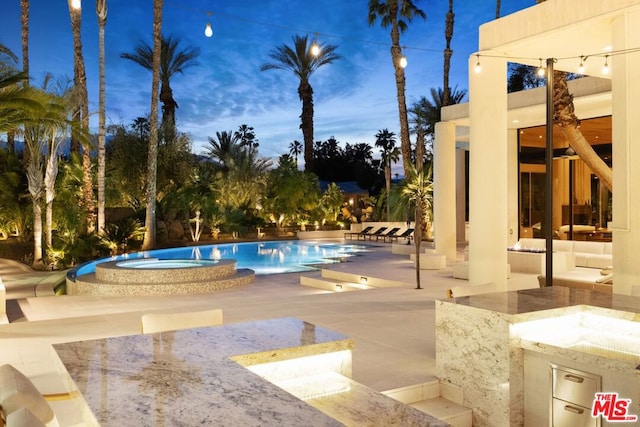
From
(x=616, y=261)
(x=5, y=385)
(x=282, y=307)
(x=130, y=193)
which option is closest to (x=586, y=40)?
(x=616, y=261)

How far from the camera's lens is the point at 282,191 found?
29.8 metres

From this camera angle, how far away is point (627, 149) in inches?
312

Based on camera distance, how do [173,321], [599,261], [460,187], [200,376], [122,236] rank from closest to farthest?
[200,376], [173,321], [599,261], [122,236], [460,187]

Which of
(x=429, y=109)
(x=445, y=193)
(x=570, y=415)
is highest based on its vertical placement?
(x=429, y=109)

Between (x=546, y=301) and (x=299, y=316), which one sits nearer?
(x=546, y=301)

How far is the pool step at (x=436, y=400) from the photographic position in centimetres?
462

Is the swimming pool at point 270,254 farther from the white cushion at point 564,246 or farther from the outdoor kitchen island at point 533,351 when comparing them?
the outdoor kitchen island at point 533,351

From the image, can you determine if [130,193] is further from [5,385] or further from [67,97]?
[5,385]

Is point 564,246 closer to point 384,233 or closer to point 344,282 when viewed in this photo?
point 344,282

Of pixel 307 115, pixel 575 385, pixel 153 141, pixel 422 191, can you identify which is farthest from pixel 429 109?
pixel 575 385

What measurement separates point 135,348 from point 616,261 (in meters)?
7.35

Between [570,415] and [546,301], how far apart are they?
1.07 meters

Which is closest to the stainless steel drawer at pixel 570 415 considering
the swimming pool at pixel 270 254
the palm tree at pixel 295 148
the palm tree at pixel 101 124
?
the swimming pool at pixel 270 254

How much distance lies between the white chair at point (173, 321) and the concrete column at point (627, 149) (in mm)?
6236
